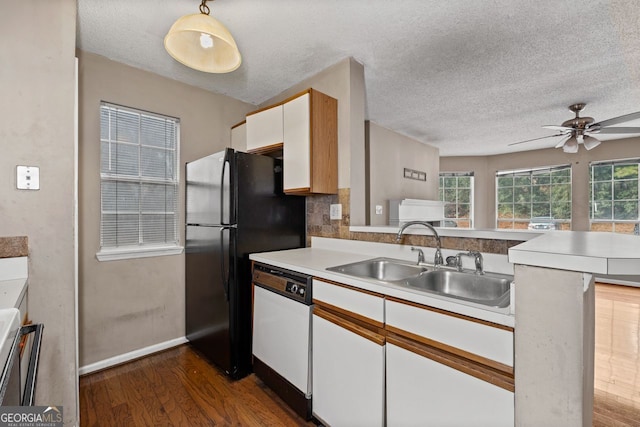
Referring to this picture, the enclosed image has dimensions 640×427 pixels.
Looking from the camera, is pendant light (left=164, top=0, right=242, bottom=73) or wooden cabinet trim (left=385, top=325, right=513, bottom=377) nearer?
wooden cabinet trim (left=385, top=325, right=513, bottom=377)

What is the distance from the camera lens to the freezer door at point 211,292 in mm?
2078

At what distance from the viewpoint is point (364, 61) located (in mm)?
2488

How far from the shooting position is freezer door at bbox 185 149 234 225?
6.82ft

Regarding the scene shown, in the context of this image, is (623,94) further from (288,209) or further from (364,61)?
(288,209)

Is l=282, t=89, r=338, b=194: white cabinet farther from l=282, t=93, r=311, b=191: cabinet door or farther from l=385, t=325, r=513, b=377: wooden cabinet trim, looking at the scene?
l=385, t=325, r=513, b=377: wooden cabinet trim

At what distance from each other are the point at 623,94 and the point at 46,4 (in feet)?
16.6

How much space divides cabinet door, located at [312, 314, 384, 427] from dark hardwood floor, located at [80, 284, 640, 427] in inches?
11.2

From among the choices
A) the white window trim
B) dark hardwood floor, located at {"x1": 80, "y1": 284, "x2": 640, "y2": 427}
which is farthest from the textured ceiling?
dark hardwood floor, located at {"x1": 80, "y1": 284, "x2": 640, "y2": 427}

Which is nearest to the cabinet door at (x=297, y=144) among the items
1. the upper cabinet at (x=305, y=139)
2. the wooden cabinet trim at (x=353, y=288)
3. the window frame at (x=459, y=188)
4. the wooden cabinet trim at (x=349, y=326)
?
the upper cabinet at (x=305, y=139)

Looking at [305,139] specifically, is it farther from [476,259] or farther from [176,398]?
[176,398]

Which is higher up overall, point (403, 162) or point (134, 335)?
point (403, 162)

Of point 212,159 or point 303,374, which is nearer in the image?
point 303,374

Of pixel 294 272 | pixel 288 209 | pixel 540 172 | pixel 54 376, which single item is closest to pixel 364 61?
pixel 288 209

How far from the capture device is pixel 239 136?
2912 millimetres
